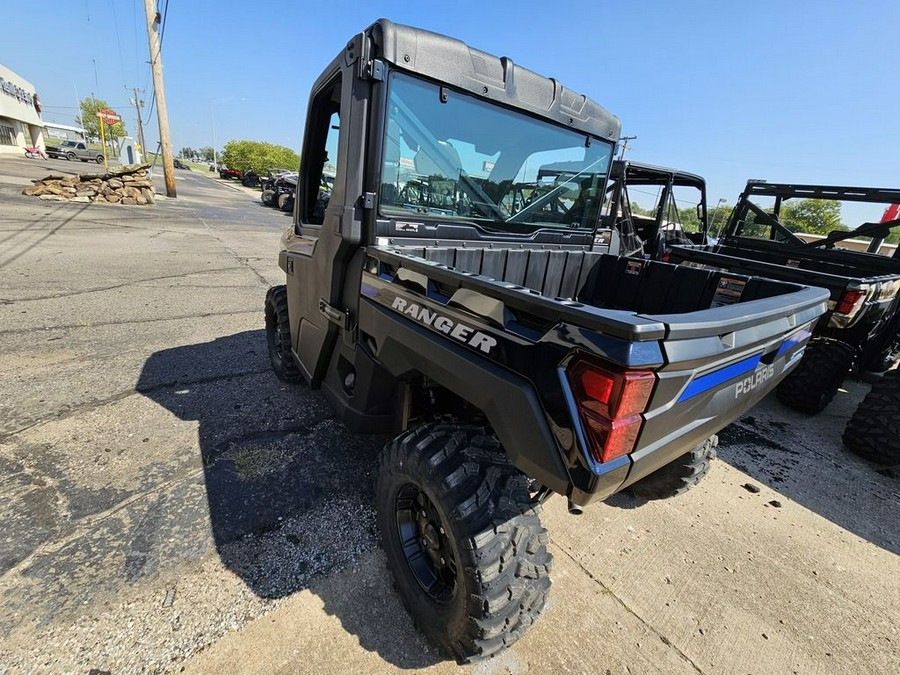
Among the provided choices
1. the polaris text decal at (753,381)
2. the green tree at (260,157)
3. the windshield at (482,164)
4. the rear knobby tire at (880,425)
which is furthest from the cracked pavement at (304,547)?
the green tree at (260,157)

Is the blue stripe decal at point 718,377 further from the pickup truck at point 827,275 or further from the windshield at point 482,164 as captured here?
the pickup truck at point 827,275

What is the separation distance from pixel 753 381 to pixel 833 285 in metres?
2.50

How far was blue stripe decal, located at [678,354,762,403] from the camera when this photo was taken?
130cm

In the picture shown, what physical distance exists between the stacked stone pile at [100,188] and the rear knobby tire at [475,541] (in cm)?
1916

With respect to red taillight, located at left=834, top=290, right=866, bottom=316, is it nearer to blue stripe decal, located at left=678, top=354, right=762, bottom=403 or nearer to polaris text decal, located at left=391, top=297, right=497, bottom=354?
blue stripe decal, located at left=678, top=354, right=762, bottom=403

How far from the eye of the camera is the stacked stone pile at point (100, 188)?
1445cm

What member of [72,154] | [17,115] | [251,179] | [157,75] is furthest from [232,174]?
[157,75]

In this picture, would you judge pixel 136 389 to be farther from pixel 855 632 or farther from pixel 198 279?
pixel 855 632

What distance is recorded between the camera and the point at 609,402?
3.74 ft

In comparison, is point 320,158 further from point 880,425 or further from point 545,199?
point 880,425

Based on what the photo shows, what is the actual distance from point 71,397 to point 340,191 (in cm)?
296

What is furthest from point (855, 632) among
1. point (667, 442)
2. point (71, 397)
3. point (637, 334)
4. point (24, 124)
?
point (24, 124)

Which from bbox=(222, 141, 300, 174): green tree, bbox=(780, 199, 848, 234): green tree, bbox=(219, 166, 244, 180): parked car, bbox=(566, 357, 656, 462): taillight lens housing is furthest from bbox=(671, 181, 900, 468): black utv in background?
bbox=(219, 166, 244, 180): parked car

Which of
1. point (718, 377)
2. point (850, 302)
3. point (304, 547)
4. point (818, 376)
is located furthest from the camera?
point (818, 376)
